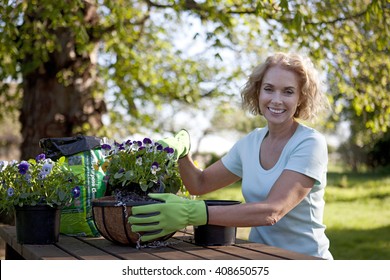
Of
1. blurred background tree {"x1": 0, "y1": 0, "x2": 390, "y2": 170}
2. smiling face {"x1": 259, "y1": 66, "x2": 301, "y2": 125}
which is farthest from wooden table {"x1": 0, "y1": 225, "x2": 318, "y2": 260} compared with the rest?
blurred background tree {"x1": 0, "y1": 0, "x2": 390, "y2": 170}

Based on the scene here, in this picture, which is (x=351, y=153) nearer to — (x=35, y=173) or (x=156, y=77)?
(x=156, y=77)

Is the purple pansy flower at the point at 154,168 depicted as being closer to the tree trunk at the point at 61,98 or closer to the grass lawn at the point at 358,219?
→ the tree trunk at the point at 61,98

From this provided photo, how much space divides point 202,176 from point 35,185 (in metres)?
0.84

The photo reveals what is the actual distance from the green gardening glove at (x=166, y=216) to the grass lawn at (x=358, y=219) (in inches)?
209

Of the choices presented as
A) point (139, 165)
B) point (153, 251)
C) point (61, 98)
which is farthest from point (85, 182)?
point (61, 98)

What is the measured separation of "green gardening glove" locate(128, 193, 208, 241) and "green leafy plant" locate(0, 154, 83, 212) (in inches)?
14.1

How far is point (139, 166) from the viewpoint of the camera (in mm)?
2363

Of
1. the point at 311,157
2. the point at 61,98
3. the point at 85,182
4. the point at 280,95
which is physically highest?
the point at 61,98

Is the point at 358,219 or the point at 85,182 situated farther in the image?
the point at 358,219

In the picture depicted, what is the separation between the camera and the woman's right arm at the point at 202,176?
9.58 ft

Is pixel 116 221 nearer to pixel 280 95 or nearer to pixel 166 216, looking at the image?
pixel 166 216

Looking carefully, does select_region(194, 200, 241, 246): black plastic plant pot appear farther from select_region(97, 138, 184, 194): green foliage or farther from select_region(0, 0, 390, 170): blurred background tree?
select_region(0, 0, 390, 170): blurred background tree

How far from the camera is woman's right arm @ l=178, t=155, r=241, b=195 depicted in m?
2.92
